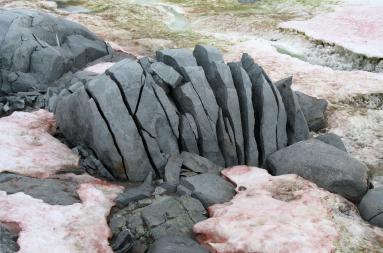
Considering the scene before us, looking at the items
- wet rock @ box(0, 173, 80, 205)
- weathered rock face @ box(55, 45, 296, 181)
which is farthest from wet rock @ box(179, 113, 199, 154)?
wet rock @ box(0, 173, 80, 205)

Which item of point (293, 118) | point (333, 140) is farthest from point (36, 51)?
point (333, 140)

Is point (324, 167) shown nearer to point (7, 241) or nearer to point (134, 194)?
point (134, 194)

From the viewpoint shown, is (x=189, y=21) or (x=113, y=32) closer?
(x=113, y=32)

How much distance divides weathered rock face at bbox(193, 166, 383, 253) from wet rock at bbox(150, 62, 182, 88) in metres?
4.47

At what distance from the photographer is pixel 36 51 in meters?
22.5

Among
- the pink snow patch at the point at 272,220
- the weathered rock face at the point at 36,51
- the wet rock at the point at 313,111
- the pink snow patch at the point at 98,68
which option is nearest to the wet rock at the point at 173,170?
the pink snow patch at the point at 272,220

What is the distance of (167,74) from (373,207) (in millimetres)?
8452

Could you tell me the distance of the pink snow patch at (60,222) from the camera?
11312 mm

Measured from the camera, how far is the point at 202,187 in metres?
14.5

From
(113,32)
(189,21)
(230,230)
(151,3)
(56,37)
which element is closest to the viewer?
(230,230)

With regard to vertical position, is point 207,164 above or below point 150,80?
below

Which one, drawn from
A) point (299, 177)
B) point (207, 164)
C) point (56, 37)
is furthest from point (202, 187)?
point (56, 37)

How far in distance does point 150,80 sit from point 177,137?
2300 mm

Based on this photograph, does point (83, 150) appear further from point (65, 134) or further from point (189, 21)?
point (189, 21)
